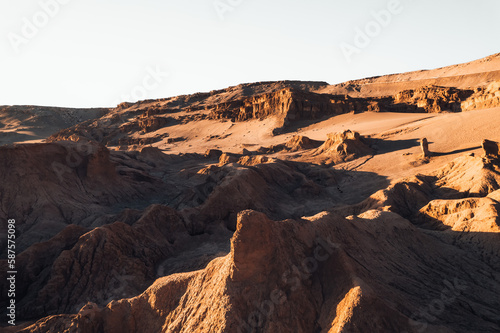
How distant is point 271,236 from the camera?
29.7ft

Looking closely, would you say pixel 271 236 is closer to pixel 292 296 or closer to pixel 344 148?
pixel 292 296

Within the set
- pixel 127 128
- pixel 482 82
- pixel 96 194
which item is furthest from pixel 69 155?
pixel 482 82

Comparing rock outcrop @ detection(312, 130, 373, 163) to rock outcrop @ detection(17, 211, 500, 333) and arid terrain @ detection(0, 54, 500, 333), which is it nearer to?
arid terrain @ detection(0, 54, 500, 333)

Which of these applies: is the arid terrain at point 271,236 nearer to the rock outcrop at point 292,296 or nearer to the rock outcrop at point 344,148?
the rock outcrop at point 292,296

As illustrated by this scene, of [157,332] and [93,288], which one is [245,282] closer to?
[157,332]

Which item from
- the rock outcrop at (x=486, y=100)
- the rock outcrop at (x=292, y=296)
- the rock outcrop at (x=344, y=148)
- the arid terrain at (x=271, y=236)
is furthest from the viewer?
the rock outcrop at (x=486, y=100)

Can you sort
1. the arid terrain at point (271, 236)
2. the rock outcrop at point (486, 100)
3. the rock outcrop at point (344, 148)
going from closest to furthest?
the arid terrain at point (271, 236) < the rock outcrop at point (344, 148) < the rock outcrop at point (486, 100)

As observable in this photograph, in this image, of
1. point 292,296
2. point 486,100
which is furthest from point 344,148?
point 292,296

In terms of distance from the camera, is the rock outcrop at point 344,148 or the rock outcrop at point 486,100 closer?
the rock outcrop at point 344,148

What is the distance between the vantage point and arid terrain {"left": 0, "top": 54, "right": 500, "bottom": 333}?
8.46 m

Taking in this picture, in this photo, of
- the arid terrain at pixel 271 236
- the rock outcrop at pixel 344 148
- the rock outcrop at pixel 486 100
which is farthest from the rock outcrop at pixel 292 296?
the rock outcrop at pixel 486 100

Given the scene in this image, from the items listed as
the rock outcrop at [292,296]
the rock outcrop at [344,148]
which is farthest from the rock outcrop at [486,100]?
the rock outcrop at [292,296]

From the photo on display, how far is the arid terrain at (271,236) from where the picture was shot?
8461mm

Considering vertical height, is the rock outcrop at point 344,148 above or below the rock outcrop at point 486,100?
below
